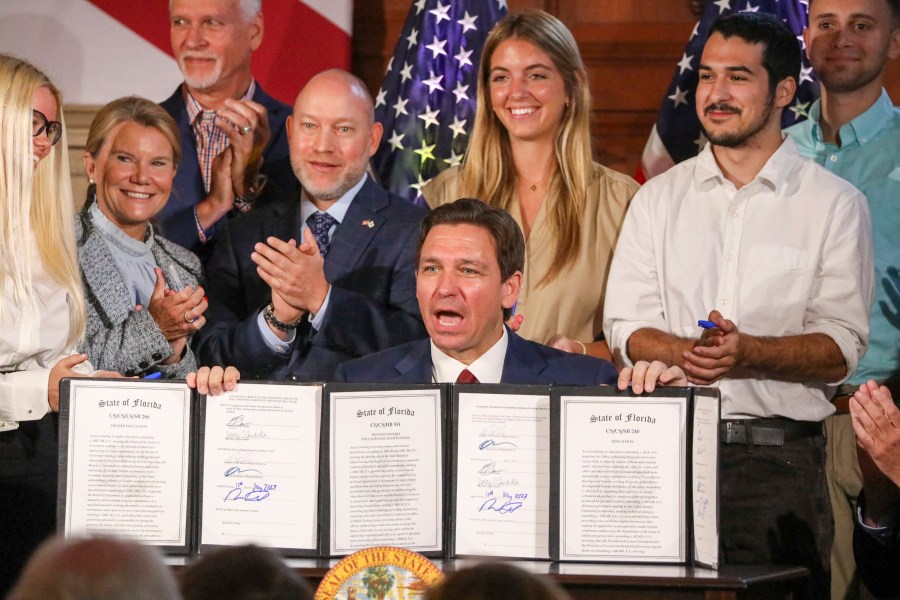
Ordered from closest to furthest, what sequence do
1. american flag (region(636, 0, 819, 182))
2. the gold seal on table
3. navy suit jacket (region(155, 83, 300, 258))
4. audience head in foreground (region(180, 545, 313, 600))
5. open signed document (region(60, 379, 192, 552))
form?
audience head in foreground (region(180, 545, 313, 600))
the gold seal on table
open signed document (region(60, 379, 192, 552))
navy suit jacket (region(155, 83, 300, 258))
american flag (region(636, 0, 819, 182))

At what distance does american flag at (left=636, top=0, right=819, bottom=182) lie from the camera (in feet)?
15.4

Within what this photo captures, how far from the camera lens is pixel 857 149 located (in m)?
4.09

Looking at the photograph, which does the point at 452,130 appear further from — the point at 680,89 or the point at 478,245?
the point at 478,245

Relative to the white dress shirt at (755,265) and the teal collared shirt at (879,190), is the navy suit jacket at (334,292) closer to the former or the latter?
the white dress shirt at (755,265)

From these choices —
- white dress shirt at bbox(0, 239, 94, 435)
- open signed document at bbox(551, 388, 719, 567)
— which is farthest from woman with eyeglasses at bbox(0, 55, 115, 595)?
open signed document at bbox(551, 388, 719, 567)

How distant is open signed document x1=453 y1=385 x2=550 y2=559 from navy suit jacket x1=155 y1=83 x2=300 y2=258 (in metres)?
1.95

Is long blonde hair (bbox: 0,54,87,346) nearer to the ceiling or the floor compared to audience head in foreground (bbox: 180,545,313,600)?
nearer to the ceiling

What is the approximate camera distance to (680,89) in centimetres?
475

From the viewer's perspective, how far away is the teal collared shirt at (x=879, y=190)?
13.0ft

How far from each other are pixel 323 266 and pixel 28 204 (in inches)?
38.4
